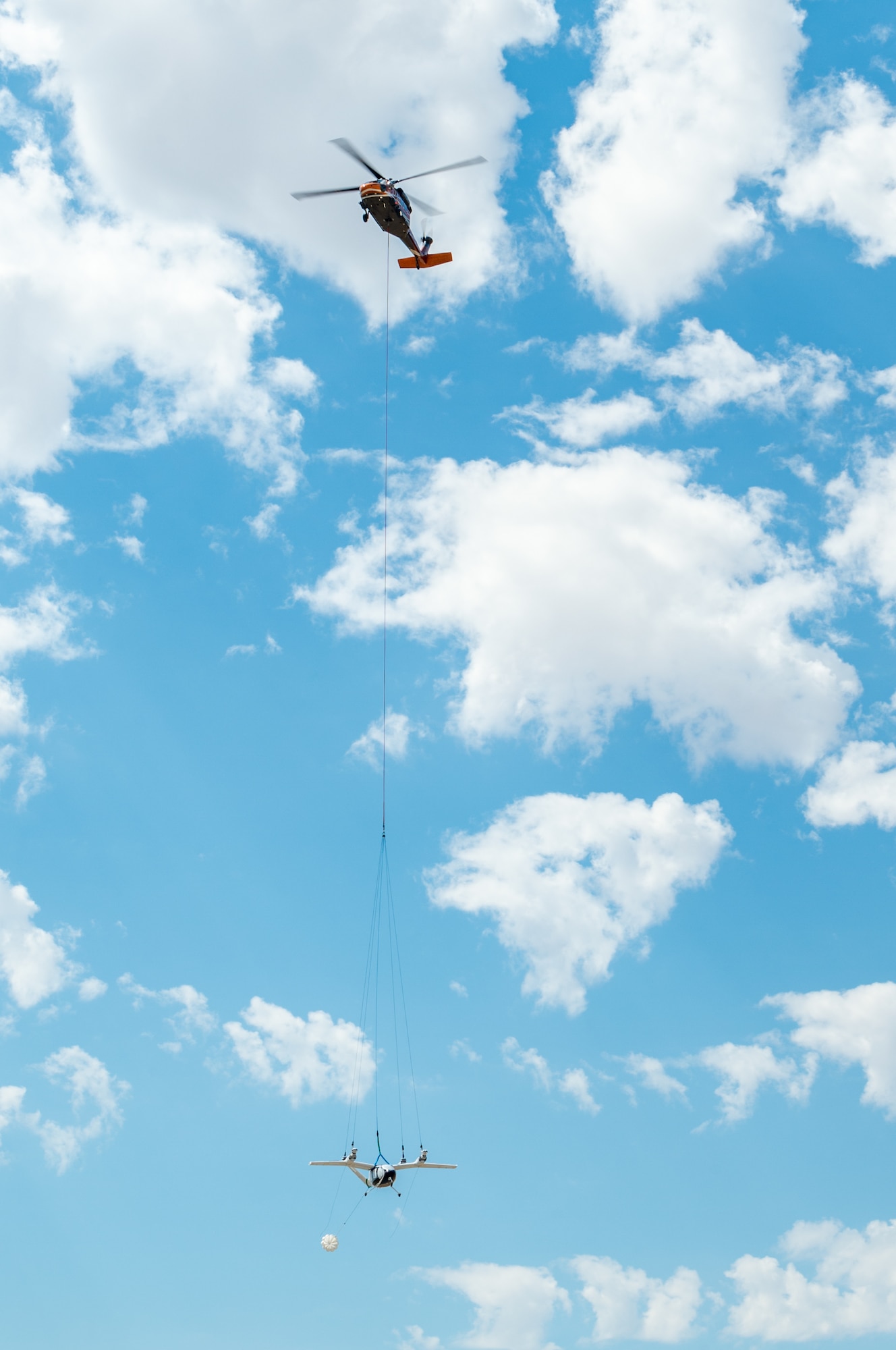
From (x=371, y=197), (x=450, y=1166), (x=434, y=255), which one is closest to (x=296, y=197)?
(x=371, y=197)

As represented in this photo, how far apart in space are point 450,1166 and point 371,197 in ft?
175

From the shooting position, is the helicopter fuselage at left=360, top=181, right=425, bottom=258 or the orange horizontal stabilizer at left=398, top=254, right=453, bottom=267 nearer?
the helicopter fuselage at left=360, top=181, right=425, bottom=258

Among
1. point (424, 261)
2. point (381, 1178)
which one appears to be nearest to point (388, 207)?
point (424, 261)

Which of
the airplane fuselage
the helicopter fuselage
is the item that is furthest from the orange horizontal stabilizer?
the airplane fuselage

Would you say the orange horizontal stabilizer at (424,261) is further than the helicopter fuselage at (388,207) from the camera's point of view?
Yes

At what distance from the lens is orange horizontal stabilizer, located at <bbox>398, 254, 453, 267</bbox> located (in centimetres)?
7750

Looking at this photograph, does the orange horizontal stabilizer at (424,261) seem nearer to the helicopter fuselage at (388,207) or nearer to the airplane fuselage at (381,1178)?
the helicopter fuselage at (388,207)

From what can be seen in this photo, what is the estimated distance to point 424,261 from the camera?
77625mm

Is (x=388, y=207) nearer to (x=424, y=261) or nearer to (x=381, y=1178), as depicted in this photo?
(x=424, y=261)

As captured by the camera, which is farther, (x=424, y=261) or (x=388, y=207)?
(x=424, y=261)

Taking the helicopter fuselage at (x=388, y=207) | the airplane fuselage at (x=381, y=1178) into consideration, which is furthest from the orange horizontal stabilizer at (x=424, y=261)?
the airplane fuselage at (x=381, y=1178)

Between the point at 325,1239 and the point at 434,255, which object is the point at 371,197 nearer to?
the point at 434,255

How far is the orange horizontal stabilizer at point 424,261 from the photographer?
7750 centimetres

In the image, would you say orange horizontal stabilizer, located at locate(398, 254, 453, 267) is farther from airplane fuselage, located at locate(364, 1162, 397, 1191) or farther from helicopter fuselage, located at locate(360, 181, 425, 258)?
airplane fuselage, located at locate(364, 1162, 397, 1191)
